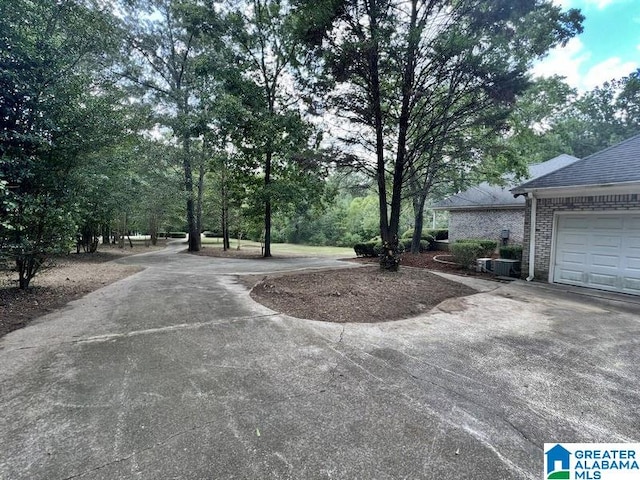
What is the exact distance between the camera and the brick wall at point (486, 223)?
1391 centimetres

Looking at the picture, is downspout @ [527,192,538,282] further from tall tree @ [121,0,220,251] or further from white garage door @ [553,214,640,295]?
tall tree @ [121,0,220,251]

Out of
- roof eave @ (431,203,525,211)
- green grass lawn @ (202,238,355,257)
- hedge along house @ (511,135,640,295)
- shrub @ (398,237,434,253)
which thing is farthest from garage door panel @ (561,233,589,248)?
green grass lawn @ (202,238,355,257)

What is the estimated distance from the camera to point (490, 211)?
14852 millimetres

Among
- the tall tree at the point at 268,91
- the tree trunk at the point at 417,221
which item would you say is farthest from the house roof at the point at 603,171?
the tall tree at the point at 268,91

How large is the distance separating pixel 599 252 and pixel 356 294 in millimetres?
6554

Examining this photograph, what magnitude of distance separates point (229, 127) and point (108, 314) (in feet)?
36.4

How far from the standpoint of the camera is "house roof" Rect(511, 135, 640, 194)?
23.8ft

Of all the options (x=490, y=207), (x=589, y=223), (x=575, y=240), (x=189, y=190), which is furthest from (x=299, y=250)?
(x=589, y=223)

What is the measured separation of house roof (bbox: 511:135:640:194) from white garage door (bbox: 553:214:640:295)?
88 centimetres

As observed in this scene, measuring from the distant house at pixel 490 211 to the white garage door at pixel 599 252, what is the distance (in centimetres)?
574

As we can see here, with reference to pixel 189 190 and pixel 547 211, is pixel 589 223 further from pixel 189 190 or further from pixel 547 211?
pixel 189 190

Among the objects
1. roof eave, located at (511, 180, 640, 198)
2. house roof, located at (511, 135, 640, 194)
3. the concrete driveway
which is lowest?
the concrete driveway

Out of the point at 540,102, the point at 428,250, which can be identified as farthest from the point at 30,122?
the point at 428,250

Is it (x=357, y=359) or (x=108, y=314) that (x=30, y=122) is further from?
(x=357, y=359)
